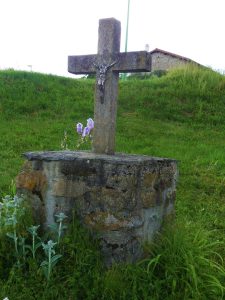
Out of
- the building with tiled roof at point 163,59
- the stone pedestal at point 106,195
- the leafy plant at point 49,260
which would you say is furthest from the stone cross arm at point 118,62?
the building with tiled roof at point 163,59

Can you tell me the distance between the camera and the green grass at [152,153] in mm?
2727

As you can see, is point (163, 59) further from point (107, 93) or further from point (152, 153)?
point (107, 93)

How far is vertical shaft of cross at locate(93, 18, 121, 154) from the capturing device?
11.2 ft

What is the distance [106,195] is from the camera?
292 centimetres

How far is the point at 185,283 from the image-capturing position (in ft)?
9.21

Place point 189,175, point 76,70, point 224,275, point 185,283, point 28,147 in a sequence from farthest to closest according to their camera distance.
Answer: point 28,147, point 189,175, point 76,70, point 224,275, point 185,283

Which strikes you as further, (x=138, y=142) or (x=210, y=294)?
(x=138, y=142)

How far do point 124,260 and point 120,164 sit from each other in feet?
2.15

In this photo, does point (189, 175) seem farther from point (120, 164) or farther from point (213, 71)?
point (213, 71)

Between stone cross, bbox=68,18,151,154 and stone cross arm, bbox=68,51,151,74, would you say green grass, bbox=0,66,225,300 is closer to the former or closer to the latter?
stone cross, bbox=68,18,151,154

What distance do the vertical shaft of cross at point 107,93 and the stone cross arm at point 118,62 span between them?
48mm

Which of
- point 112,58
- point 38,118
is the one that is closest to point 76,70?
point 112,58

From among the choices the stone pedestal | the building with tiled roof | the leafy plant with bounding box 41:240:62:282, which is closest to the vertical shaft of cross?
the stone pedestal

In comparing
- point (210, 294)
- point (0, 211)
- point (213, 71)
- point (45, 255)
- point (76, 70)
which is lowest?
point (210, 294)
